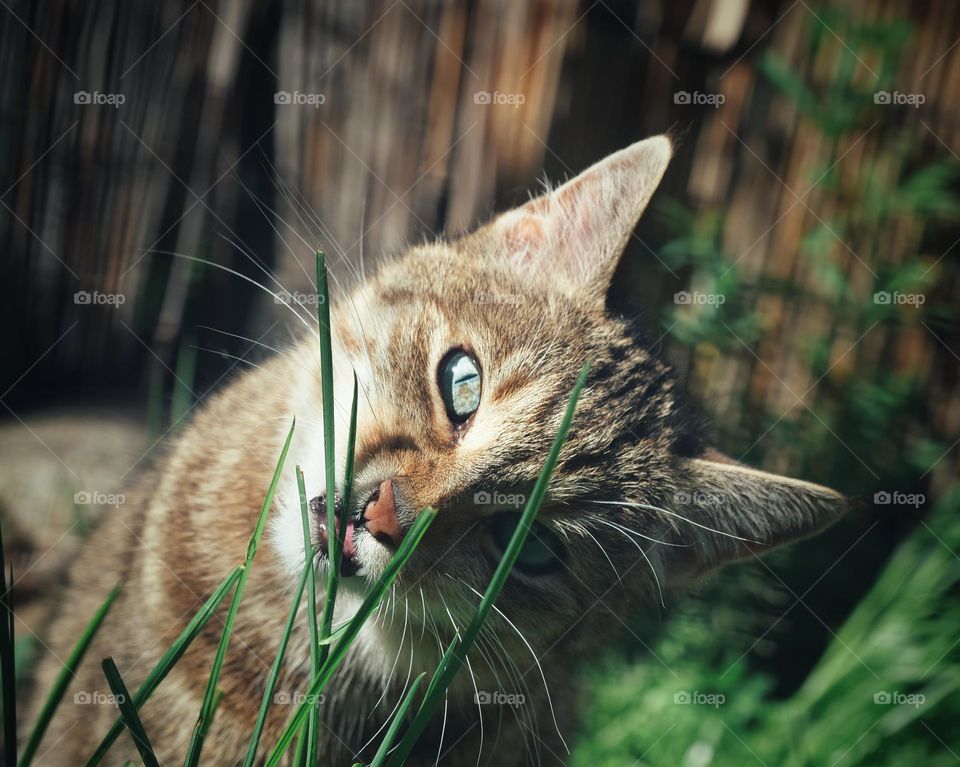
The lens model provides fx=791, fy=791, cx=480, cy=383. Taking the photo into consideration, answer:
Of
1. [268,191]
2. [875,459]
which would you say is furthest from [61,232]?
[875,459]

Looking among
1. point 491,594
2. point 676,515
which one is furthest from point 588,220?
point 491,594

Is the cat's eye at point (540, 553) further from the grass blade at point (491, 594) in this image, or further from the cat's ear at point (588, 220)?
the cat's ear at point (588, 220)

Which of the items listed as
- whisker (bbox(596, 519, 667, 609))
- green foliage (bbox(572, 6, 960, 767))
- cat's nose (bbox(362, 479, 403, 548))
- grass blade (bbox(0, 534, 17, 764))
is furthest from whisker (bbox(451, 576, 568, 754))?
grass blade (bbox(0, 534, 17, 764))

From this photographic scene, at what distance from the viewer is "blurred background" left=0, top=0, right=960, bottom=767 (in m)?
2.42

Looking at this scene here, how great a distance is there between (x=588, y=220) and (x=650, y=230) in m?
0.58

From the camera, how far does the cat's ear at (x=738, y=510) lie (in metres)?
1.61

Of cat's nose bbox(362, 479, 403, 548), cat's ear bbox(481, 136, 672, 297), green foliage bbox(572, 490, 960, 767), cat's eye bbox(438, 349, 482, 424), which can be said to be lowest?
green foliage bbox(572, 490, 960, 767)

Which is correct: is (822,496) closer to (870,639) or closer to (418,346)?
(418,346)

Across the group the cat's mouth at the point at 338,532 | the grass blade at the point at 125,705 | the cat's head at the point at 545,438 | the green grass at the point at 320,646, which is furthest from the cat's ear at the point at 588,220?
the grass blade at the point at 125,705

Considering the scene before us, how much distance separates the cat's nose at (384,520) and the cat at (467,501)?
1 centimetres

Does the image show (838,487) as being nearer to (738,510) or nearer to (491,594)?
(738,510)

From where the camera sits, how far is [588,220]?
6.00 ft

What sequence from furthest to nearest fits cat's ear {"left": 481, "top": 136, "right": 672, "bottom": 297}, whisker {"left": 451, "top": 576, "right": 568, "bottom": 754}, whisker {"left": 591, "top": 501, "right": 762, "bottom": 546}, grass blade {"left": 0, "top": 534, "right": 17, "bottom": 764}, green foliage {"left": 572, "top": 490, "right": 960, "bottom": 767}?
green foliage {"left": 572, "top": 490, "right": 960, "bottom": 767}, cat's ear {"left": 481, "top": 136, "right": 672, "bottom": 297}, whisker {"left": 591, "top": 501, "right": 762, "bottom": 546}, whisker {"left": 451, "top": 576, "right": 568, "bottom": 754}, grass blade {"left": 0, "top": 534, "right": 17, "bottom": 764}

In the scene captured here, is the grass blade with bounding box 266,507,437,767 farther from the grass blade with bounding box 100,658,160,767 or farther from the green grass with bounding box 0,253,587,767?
the grass blade with bounding box 100,658,160,767
